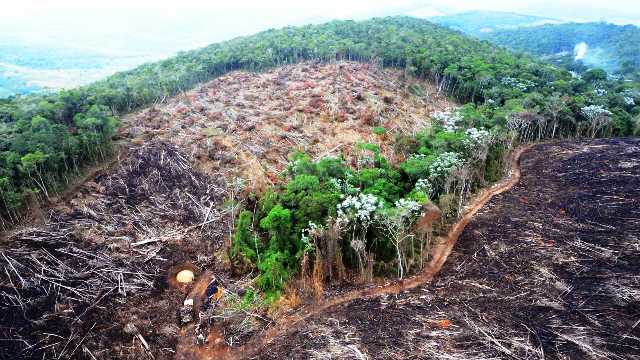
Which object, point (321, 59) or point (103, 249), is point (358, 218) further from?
point (321, 59)

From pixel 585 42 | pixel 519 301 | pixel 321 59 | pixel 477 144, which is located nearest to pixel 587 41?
pixel 585 42

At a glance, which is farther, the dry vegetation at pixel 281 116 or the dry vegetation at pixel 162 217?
the dry vegetation at pixel 281 116

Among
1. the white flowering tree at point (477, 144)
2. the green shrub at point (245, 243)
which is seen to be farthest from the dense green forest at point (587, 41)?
the green shrub at point (245, 243)

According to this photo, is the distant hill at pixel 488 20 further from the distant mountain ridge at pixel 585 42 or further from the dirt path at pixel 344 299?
the dirt path at pixel 344 299

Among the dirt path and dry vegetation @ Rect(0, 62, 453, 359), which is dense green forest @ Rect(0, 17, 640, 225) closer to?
dry vegetation @ Rect(0, 62, 453, 359)

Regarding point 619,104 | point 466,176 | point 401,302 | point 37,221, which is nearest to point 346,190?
point 401,302
